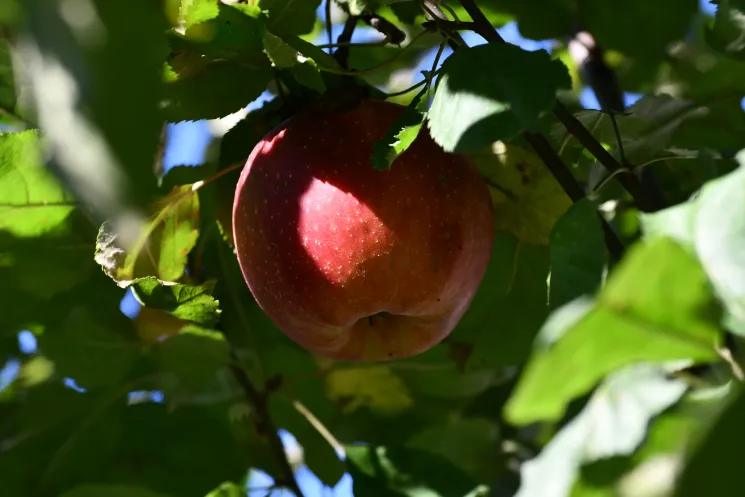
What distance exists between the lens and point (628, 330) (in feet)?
1.46

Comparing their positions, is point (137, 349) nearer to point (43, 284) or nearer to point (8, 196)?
point (43, 284)

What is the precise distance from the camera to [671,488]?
17.7 inches

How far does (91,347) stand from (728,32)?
36.4 inches

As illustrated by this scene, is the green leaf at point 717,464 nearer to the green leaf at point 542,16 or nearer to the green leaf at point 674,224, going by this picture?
the green leaf at point 674,224

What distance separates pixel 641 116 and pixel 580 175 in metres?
0.29

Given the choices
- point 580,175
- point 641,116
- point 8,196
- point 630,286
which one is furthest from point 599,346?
point 580,175

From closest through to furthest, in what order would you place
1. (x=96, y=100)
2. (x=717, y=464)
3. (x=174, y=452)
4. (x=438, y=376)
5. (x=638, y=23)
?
(x=96, y=100), (x=717, y=464), (x=638, y=23), (x=174, y=452), (x=438, y=376)

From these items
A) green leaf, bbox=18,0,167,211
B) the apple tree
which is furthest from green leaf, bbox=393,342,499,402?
green leaf, bbox=18,0,167,211

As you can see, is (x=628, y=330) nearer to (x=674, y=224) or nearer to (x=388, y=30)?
(x=674, y=224)

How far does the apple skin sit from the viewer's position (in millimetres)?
833

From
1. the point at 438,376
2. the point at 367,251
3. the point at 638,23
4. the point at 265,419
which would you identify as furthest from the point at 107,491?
the point at 638,23

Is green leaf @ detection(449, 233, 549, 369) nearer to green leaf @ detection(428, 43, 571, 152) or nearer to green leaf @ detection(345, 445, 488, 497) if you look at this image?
green leaf @ detection(345, 445, 488, 497)

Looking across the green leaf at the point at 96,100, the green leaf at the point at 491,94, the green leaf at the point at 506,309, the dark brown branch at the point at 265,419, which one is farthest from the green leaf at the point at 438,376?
the green leaf at the point at 96,100

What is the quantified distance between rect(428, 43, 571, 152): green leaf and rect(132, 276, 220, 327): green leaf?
0.35 metres
